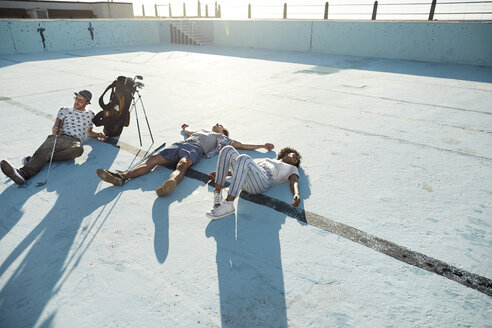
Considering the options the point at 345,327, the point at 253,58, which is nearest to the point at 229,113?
the point at 345,327

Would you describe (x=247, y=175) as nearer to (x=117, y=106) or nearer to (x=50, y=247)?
(x=50, y=247)

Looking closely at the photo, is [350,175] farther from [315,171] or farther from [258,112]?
[258,112]

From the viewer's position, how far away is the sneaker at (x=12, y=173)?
3650mm

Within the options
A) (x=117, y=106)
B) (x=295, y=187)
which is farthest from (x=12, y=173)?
(x=295, y=187)

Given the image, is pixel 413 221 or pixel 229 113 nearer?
pixel 413 221

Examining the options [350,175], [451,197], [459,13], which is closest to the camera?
[451,197]

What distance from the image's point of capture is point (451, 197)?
3623 millimetres

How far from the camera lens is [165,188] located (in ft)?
11.6

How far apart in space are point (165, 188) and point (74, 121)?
85.3 inches

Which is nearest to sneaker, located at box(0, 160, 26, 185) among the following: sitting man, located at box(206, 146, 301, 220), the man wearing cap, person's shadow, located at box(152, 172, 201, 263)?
the man wearing cap

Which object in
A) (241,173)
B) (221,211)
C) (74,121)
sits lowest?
(221,211)

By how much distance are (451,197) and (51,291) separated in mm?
4192

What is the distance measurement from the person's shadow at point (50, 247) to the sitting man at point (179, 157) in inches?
9.4

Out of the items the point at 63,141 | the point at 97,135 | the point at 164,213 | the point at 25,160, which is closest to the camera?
the point at 164,213
